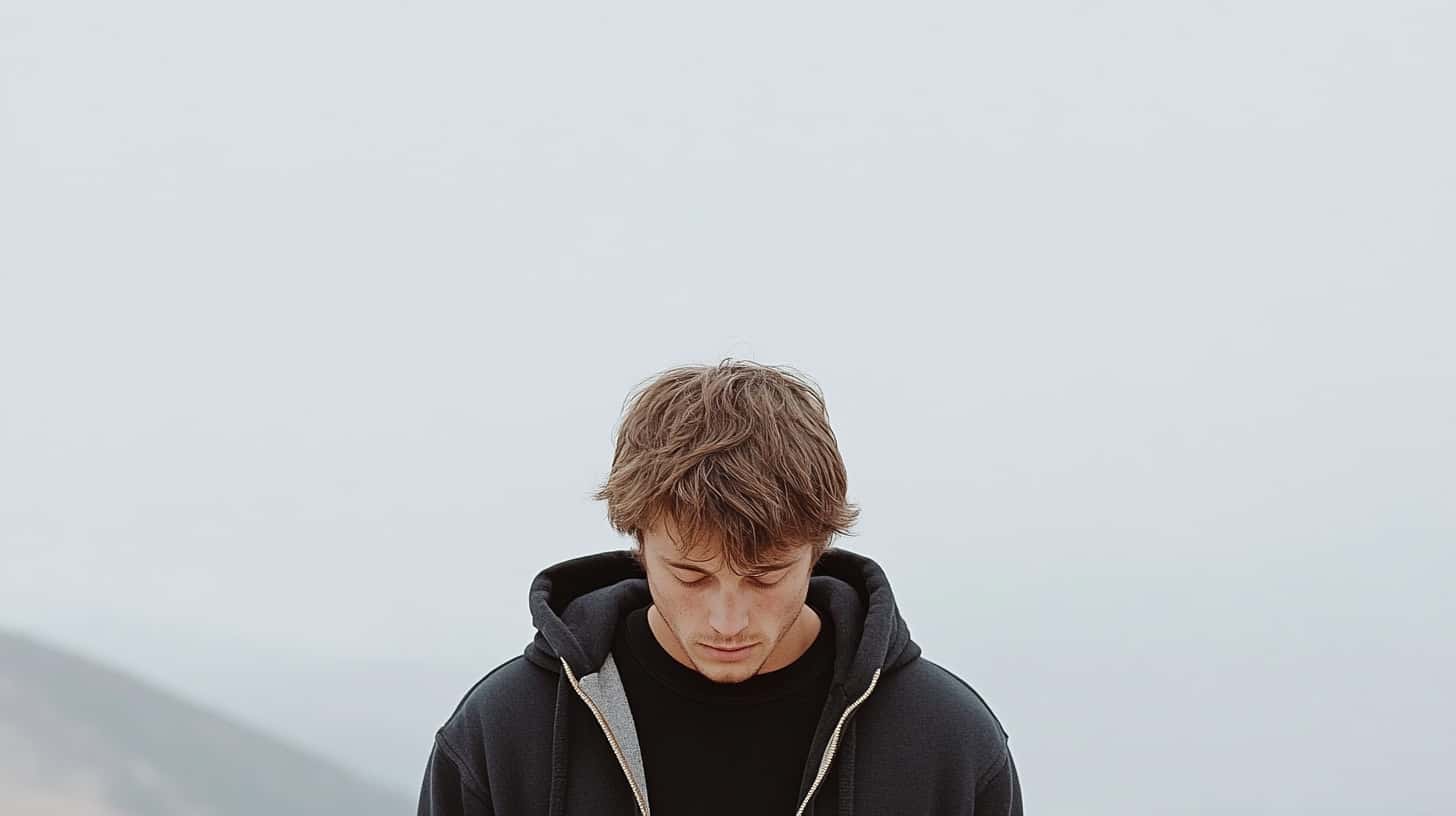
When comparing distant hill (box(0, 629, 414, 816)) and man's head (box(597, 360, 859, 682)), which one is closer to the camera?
man's head (box(597, 360, 859, 682))

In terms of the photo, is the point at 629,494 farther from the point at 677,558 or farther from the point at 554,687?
the point at 554,687

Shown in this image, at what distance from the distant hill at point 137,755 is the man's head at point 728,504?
123 cm

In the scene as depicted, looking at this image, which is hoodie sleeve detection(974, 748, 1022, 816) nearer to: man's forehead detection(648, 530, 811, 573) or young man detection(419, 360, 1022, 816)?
young man detection(419, 360, 1022, 816)

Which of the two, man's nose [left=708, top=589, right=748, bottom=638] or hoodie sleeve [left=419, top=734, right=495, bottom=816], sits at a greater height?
man's nose [left=708, top=589, right=748, bottom=638]

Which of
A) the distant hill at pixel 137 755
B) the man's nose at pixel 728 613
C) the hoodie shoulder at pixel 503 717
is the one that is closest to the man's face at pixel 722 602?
the man's nose at pixel 728 613

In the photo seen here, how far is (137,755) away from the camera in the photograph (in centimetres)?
190

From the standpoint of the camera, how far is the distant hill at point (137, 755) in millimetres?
1852

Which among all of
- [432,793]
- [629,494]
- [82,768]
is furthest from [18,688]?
[629,494]

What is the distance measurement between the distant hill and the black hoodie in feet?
3.59

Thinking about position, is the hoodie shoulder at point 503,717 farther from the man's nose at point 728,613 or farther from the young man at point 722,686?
the man's nose at point 728,613

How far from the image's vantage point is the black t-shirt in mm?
874

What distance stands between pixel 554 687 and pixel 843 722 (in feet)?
0.58

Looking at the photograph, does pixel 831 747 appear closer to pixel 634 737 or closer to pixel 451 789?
pixel 634 737

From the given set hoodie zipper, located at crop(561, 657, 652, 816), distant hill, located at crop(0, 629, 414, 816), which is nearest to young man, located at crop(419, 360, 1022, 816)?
hoodie zipper, located at crop(561, 657, 652, 816)
